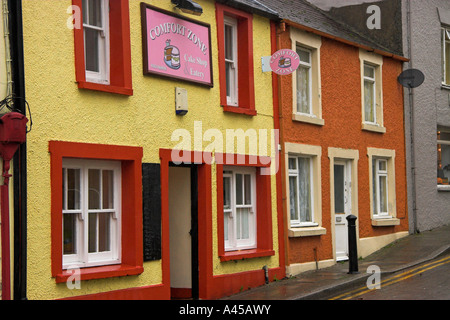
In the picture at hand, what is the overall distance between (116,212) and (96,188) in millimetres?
Answer: 533

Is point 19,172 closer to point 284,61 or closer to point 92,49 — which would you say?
point 92,49

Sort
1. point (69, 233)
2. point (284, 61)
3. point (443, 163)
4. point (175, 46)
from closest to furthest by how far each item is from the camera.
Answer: point (69, 233), point (175, 46), point (284, 61), point (443, 163)

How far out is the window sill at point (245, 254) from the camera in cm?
1304

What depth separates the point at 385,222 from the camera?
18.0 m

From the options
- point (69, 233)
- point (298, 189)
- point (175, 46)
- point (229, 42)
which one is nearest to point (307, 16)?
point (229, 42)

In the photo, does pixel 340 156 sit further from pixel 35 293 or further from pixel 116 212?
pixel 35 293

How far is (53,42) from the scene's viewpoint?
33.3 ft

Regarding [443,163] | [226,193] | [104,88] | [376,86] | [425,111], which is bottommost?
[226,193]

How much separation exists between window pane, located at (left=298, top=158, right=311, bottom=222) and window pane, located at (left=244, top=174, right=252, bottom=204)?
68.9 inches

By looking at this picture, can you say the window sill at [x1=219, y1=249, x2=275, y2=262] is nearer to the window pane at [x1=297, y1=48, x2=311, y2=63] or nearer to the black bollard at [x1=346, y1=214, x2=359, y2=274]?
the black bollard at [x1=346, y1=214, x2=359, y2=274]

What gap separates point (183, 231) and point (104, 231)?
7.20 feet

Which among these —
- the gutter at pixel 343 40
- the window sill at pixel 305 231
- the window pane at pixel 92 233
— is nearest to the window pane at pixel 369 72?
the gutter at pixel 343 40
